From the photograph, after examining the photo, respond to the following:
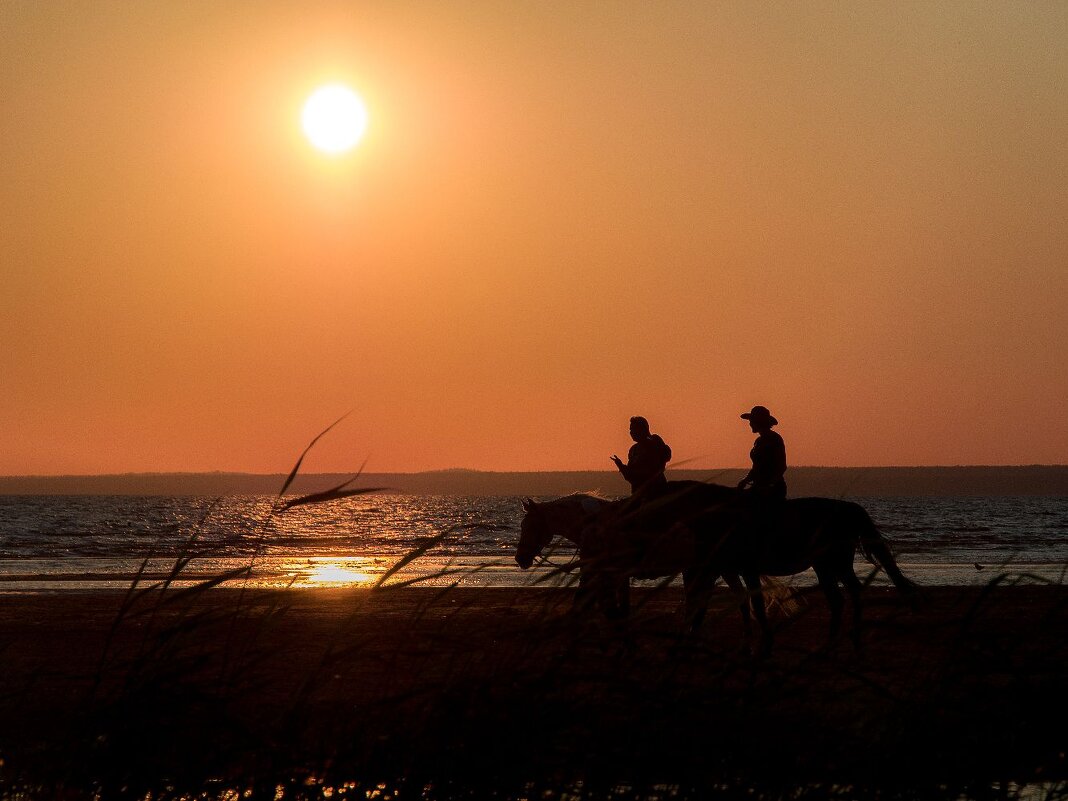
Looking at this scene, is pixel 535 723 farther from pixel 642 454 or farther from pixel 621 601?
pixel 642 454

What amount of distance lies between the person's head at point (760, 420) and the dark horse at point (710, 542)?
941 millimetres

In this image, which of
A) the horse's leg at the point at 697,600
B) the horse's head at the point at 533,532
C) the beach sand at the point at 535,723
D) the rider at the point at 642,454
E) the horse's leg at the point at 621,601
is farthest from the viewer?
the horse's head at the point at 533,532

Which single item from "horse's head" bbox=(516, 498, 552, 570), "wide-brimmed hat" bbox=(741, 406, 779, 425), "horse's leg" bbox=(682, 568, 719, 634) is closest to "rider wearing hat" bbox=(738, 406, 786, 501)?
"wide-brimmed hat" bbox=(741, 406, 779, 425)

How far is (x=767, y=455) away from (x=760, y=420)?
417 millimetres

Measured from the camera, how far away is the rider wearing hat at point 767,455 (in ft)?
46.6

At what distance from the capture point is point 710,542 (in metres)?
12.6

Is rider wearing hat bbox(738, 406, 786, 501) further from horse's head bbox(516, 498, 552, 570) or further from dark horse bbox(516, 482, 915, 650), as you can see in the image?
horse's head bbox(516, 498, 552, 570)

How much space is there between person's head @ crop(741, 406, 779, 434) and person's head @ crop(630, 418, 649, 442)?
3.92ft

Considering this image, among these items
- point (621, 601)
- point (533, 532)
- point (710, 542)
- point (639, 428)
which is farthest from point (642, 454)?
point (621, 601)

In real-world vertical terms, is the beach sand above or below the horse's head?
below

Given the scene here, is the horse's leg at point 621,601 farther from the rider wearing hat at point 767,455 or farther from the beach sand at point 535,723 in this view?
the rider wearing hat at point 767,455

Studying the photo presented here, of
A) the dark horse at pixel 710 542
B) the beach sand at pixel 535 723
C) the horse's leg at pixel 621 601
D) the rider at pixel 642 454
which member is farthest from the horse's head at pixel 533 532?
the beach sand at pixel 535 723

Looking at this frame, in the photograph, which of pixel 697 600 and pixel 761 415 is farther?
pixel 761 415

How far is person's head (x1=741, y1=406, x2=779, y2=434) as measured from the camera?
1441cm
